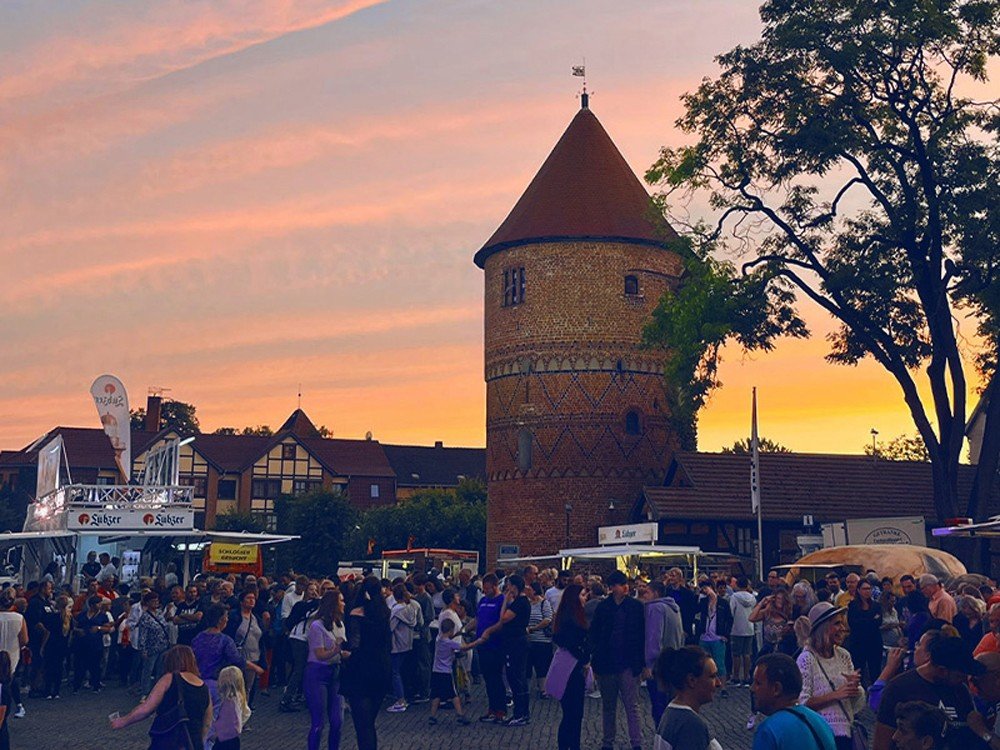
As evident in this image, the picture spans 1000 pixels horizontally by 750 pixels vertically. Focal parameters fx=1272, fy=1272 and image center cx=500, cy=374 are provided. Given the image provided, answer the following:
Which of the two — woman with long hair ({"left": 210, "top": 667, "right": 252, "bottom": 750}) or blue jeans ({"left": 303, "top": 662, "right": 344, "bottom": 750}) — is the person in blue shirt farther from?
blue jeans ({"left": 303, "top": 662, "right": 344, "bottom": 750})

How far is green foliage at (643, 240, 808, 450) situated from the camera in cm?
3241

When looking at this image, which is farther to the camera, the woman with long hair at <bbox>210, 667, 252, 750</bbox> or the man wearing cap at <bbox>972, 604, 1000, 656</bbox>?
the woman with long hair at <bbox>210, 667, 252, 750</bbox>

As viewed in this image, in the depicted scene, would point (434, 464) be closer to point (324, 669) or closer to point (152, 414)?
point (152, 414)

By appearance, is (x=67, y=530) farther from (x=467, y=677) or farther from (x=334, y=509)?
(x=334, y=509)

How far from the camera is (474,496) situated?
250 ft

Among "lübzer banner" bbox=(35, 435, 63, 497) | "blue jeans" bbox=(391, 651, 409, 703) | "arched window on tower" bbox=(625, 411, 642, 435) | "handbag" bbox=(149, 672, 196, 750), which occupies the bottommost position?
"blue jeans" bbox=(391, 651, 409, 703)

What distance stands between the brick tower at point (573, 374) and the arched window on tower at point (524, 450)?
0.16 feet

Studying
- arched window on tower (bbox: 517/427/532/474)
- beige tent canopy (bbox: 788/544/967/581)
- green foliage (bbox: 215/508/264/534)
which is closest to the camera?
beige tent canopy (bbox: 788/544/967/581)

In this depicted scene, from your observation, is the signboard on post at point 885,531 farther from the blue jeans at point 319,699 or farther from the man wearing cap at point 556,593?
the blue jeans at point 319,699

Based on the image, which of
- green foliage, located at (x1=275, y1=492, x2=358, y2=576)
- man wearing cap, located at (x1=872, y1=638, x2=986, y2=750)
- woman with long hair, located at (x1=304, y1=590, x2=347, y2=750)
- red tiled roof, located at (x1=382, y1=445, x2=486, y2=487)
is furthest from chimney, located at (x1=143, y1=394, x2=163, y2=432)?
man wearing cap, located at (x1=872, y1=638, x2=986, y2=750)

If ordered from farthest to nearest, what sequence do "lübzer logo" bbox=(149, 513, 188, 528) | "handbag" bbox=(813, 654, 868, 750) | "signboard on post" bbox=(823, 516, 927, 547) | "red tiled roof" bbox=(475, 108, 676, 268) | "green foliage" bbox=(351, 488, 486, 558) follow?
"green foliage" bbox=(351, 488, 486, 558) < "red tiled roof" bbox=(475, 108, 676, 268) < "lübzer logo" bbox=(149, 513, 188, 528) < "signboard on post" bbox=(823, 516, 927, 547) < "handbag" bbox=(813, 654, 868, 750)

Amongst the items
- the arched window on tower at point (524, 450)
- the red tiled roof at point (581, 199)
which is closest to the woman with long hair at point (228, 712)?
the arched window on tower at point (524, 450)

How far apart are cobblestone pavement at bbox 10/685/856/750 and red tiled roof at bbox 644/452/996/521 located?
2514 cm

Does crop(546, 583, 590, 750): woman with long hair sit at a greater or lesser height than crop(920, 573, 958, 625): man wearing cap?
lesser
